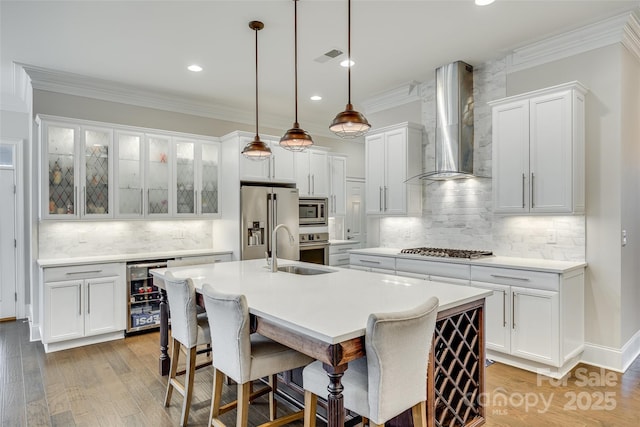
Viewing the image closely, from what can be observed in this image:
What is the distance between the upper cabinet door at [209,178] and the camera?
506 cm

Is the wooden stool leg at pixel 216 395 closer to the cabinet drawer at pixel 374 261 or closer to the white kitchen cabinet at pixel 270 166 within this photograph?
the cabinet drawer at pixel 374 261

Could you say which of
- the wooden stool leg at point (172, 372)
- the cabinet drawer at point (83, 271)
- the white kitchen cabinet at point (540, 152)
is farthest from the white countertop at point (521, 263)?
the cabinet drawer at point (83, 271)

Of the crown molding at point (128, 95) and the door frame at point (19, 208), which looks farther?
the door frame at point (19, 208)

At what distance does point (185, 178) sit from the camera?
4926 mm

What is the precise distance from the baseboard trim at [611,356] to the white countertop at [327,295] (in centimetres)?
190

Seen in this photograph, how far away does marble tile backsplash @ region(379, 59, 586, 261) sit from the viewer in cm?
358

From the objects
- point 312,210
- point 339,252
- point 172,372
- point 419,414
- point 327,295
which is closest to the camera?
point 419,414

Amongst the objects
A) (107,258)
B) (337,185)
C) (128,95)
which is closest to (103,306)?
(107,258)

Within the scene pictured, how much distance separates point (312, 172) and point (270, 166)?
0.75 m

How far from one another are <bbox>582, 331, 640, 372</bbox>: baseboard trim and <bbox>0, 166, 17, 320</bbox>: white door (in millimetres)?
6582

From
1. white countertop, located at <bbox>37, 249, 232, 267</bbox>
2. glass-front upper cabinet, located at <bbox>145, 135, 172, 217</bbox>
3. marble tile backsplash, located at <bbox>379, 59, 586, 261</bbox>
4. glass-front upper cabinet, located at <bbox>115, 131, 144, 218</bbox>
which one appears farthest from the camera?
glass-front upper cabinet, located at <bbox>145, 135, 172, 217</bbox>

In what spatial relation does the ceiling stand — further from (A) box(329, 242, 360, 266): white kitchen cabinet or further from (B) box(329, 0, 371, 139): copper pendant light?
(A) box(329, 242, 360, 266): white kitchen cabinet

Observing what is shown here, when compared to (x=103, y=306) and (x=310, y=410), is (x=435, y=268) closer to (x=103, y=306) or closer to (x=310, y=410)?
(x=310, y=410)

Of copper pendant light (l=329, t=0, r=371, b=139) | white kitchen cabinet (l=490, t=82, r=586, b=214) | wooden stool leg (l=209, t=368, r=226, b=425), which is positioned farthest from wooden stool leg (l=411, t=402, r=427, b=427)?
white kitchen cabinet (l=490, t=82, r=586, b=214)
